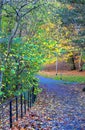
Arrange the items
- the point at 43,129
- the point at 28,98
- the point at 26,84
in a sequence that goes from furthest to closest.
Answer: the point at 26,84
the point at 28,98
the point at 43,129

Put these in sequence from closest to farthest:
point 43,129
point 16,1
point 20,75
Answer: point 43,129
point 16,1
point 20,75

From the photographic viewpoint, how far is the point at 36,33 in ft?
54.9

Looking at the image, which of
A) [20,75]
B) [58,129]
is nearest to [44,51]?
[20,75]

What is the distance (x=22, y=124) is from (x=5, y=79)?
4.75 m

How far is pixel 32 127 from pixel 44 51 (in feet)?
16.9

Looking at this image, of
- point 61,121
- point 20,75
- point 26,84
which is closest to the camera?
point 61,121

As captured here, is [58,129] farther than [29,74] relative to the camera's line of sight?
No

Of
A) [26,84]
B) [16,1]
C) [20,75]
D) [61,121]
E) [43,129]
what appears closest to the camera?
[43,129]

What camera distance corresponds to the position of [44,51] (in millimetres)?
15055

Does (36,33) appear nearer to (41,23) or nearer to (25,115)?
(41,23)

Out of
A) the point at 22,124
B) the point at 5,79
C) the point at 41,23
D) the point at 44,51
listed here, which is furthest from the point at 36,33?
the point at 22,124

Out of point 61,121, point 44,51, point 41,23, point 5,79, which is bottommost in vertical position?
point 61,121

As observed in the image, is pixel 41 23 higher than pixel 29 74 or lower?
higher

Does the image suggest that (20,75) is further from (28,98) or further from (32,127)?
(32,127)
